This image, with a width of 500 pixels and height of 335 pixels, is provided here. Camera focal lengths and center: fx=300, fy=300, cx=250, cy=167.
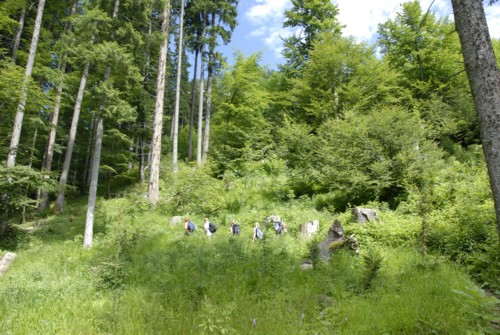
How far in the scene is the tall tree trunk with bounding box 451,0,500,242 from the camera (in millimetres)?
4031

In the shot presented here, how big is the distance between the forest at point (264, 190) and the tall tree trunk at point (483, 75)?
0.02 meters

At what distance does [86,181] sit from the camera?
27.0 metres

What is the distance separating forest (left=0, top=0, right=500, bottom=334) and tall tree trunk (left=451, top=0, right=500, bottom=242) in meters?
0.02

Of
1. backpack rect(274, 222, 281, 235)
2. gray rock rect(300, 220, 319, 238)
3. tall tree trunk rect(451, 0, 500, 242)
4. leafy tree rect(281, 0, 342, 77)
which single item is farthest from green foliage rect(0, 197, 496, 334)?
leafy tree rect(281, 0, 342, 77)

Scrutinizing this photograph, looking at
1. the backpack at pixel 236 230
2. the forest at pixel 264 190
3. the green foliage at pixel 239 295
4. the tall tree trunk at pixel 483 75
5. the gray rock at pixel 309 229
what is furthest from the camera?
the backpack at pixel 236 230

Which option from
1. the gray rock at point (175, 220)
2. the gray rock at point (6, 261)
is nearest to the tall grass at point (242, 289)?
the gray rock at point (6, 261)

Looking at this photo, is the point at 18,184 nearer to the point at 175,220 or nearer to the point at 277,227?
the point at 175,220

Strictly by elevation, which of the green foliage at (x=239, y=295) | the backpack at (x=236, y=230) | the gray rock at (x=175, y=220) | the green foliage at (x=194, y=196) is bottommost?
the green foliage at (x=239, y=295)

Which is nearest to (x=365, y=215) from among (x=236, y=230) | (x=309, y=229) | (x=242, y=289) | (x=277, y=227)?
(x=309, y=229)

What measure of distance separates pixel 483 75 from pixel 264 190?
12255mm

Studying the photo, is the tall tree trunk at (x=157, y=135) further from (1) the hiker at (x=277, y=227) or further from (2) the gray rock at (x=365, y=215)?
(2) the gray rock at (x=365, y=215)

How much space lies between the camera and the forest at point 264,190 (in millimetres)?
4691

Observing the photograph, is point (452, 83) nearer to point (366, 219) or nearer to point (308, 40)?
point (308, 40)

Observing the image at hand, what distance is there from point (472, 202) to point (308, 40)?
18516mm
